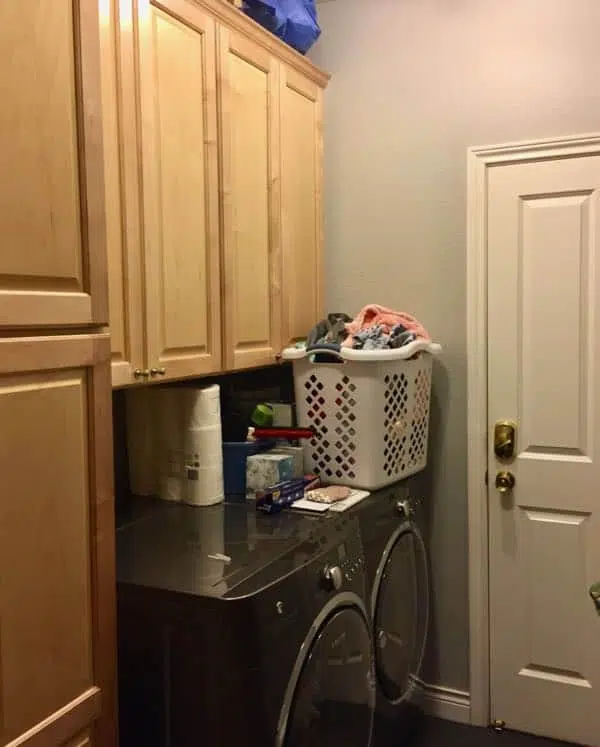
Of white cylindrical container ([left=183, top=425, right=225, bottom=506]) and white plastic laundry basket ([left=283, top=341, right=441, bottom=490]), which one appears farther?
white plastic laundry basket ([left=283, top=341, right=441, bottom=490])

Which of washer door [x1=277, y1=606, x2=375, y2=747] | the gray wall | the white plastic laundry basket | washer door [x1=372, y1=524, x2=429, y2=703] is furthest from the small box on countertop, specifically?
the gray wall

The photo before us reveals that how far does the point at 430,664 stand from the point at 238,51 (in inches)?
85.2

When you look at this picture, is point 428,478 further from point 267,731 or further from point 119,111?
point 119,111

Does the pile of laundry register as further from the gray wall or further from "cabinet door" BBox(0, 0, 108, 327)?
"cabinet door" BBox(0, 0, 108, 327)

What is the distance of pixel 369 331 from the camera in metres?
2.36

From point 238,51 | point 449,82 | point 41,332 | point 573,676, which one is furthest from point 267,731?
point 449,82

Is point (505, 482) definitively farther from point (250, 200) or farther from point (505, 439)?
point (250, 200)

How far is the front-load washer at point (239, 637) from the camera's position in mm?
1466

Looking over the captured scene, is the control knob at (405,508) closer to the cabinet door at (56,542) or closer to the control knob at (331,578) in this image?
the control knob at (331,578)

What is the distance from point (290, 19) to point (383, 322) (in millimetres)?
1013

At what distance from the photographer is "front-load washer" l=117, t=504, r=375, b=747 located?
4.81 feet

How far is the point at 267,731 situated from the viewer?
1.48 m

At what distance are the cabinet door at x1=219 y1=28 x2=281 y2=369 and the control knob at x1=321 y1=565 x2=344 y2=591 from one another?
0.70 meters

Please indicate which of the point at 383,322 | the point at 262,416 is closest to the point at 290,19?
the point at 383,322
